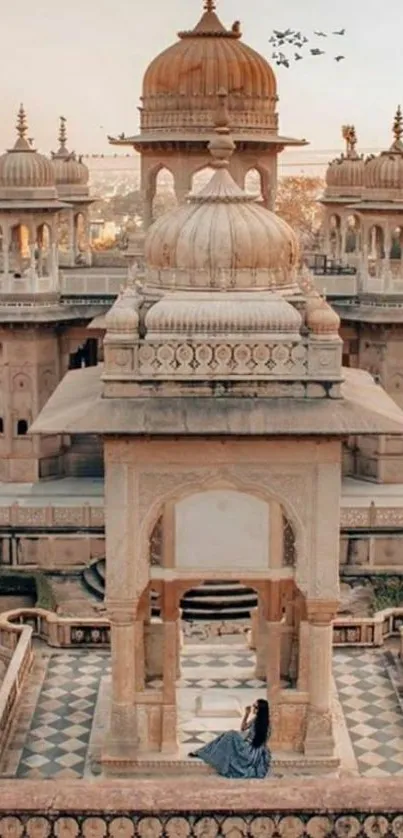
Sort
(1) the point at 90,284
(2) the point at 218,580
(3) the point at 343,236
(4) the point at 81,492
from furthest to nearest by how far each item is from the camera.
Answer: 1. (3) the point at 343,236
2. (1) the point at 90,284
3. (4) the point at 81,492
4. (2) the point at 218,580

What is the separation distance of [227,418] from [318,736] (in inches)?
92.8

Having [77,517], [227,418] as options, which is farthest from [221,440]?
[77,517]

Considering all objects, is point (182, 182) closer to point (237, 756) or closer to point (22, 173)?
point (22, 173)

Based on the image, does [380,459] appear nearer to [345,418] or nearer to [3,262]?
[3,262]

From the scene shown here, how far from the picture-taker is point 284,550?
28.7ft

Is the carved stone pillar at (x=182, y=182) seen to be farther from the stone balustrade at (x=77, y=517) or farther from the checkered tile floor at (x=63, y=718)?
the checkered tile floor at (x=63, y=718)

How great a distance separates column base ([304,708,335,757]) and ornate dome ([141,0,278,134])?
40.1 ft

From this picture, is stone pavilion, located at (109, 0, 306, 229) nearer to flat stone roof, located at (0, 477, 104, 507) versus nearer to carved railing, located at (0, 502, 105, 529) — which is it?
flat stone roof, located at (0, 477, 104, 507)

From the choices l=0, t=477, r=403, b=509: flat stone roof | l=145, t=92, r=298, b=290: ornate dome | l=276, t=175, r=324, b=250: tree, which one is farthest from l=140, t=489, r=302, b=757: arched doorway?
l=276, t=175, r=324, b=250: tree

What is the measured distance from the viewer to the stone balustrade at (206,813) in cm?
594

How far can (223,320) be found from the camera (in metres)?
8.31

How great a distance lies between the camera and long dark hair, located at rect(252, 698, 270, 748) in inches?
320

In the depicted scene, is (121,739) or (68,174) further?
(68,174)

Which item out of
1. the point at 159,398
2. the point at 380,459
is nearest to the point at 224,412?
the point at 159,398
